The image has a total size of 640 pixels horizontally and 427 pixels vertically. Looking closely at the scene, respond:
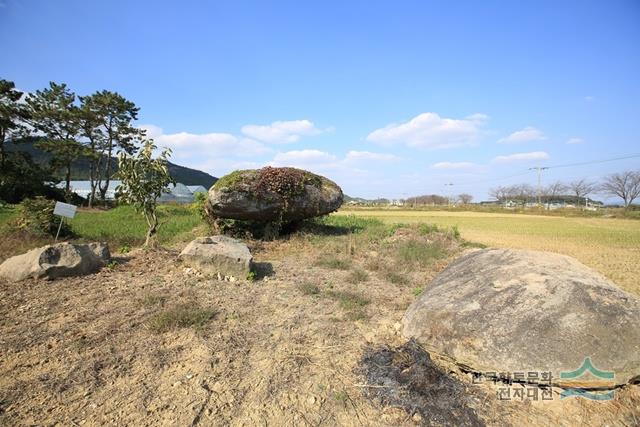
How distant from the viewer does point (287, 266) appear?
309 inches

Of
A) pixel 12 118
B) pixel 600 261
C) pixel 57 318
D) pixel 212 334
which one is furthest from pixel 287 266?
pixel 12 118

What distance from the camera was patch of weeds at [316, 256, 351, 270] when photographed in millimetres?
7887

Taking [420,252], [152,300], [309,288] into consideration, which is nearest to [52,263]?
[152,300]

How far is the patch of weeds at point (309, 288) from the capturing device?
593cm

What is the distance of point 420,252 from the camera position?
Result: 948cm

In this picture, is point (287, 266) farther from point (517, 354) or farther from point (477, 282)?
point (517, 354)

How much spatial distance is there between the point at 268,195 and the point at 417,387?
26.6ft

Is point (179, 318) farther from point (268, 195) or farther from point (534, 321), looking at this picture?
point (268, 195)

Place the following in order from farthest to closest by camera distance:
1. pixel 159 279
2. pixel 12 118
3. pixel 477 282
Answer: pixel 12 118 < pixel 159 279 < pixel 477 282

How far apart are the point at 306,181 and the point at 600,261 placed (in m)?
10.0

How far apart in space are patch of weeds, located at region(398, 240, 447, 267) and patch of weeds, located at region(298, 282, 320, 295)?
130 inches

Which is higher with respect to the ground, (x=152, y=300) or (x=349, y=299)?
(x=152, y=300)

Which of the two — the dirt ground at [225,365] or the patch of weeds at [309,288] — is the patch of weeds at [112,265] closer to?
the dirt ground at [225,365]

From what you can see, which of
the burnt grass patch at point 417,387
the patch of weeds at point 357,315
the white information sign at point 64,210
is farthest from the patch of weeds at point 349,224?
the burnt grass patch at point 417,387
